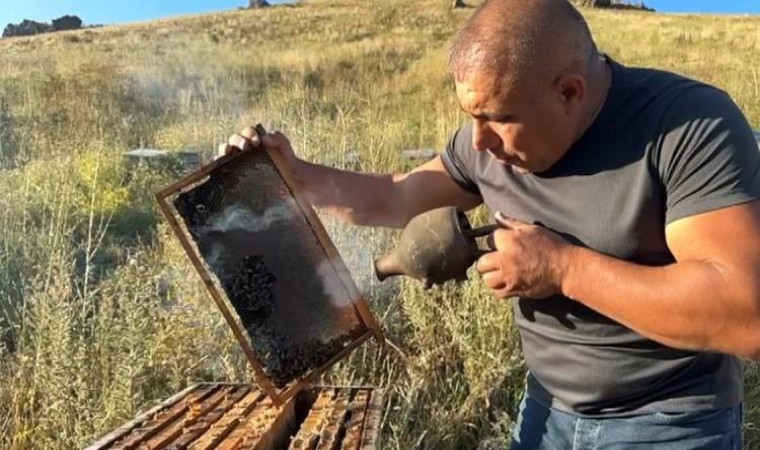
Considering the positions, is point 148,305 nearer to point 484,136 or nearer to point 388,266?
point 388,266

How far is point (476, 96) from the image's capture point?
6.50 ft

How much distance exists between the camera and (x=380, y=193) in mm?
2727

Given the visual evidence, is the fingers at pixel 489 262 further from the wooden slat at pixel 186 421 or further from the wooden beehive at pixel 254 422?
the wooden slat at pixel 186 421

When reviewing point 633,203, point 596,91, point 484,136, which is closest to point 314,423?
point 484,136

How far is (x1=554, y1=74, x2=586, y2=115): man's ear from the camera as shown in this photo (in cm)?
198

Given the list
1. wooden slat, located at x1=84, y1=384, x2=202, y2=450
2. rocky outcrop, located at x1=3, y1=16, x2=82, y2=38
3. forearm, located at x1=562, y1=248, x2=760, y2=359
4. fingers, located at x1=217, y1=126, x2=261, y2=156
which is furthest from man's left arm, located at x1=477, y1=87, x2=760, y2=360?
rocky outcrop, located at x1=3, y1=16, x2=82, y2=38

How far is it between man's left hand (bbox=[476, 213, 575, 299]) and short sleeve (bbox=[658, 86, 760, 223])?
0.91 ft

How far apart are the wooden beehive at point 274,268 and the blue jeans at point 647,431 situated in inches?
23.3

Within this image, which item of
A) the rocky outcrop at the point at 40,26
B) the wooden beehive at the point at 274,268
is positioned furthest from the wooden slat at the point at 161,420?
the rocky outcrop at the point at 40,26

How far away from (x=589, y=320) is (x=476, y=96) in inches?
26.4

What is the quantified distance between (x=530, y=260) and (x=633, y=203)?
306 millimetres

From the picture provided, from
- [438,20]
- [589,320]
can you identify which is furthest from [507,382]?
[438,20]

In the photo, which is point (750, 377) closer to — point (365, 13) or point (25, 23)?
point (365, 13)

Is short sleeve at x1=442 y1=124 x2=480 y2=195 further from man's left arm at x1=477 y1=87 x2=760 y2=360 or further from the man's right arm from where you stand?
man's left arm at x1=477 y1=87 x2=760 y2=360
